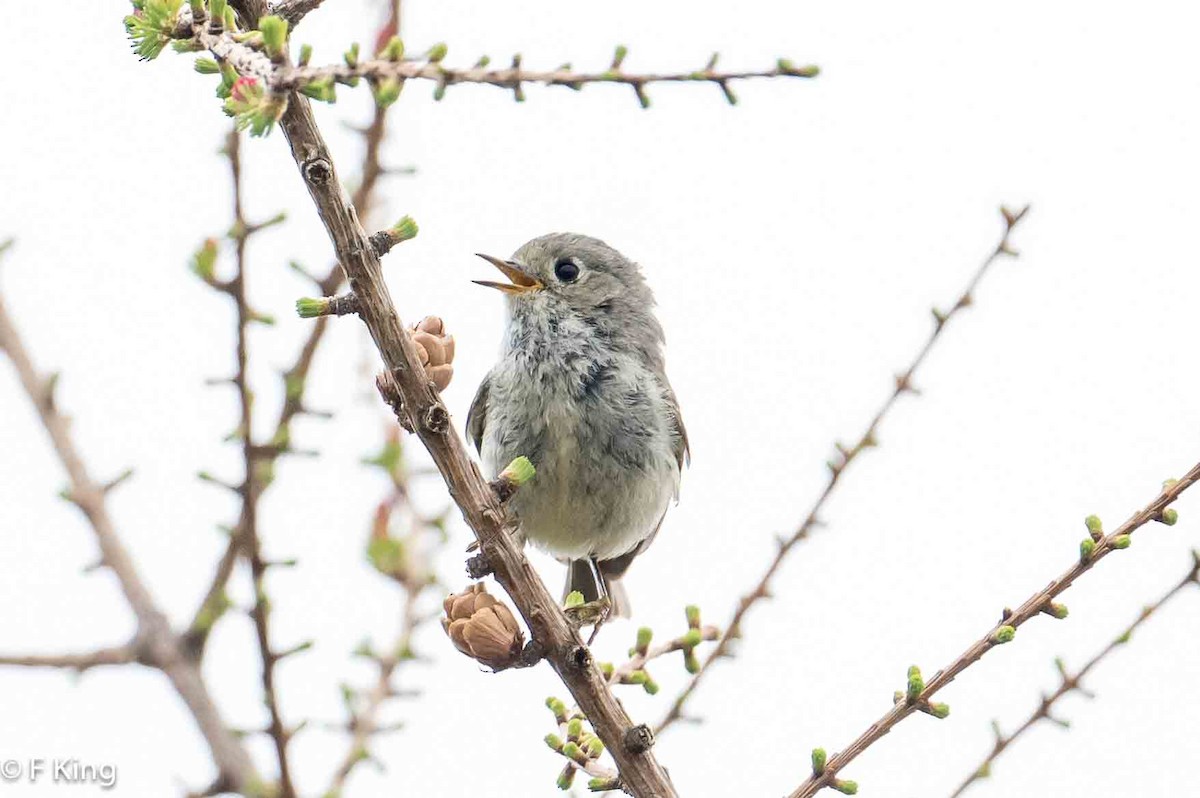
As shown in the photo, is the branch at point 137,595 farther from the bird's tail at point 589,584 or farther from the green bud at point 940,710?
the bird's tail at point 589,584

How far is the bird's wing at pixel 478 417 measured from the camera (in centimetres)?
484

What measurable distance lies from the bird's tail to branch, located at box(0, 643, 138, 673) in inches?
133

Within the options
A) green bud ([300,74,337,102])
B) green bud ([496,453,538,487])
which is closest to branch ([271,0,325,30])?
green bud ([300,74,337,102])

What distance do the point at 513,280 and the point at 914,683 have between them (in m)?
2.86

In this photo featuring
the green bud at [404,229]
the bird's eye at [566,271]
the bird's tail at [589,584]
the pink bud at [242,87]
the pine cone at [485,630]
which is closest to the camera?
the pink bud at [242,87]

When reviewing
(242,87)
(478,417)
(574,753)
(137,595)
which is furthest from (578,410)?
(242,87)

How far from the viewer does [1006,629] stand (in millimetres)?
2385

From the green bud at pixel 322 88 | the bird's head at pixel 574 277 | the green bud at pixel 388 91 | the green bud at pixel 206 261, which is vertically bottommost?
the green bud at pixel 388 91

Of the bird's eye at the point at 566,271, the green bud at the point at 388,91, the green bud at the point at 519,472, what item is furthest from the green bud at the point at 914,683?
the bird's eye at the point at 566,271

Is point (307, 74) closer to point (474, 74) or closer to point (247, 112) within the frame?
point (247, 112)

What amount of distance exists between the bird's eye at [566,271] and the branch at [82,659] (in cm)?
325

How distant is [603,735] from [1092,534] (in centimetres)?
104

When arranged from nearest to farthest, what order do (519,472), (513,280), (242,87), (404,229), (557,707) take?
(242,87) → (404,229) → (519,472) → (557,707) → (513,280)

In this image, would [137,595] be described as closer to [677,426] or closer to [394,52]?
[394,52]
